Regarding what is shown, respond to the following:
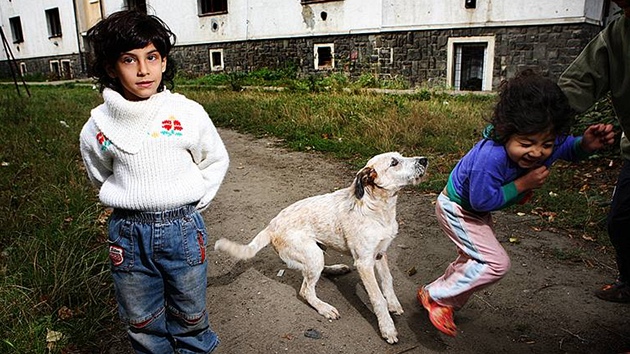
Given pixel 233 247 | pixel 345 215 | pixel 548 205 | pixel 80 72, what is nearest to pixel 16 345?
pixel 233 247

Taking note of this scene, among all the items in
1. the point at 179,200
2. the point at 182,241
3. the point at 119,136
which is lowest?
the point at 182,241

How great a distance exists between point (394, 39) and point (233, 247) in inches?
526

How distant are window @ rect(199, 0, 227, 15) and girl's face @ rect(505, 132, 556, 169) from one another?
19673 millimetres

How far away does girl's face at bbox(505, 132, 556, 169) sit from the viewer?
240cm

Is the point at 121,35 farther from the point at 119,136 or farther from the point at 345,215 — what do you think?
the point at 345,215

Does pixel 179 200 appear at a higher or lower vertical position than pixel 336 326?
higher

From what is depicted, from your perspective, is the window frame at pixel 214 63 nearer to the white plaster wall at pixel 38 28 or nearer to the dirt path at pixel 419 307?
the white plaster wall at pixel 38 28

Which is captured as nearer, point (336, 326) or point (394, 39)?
point (336, 326)

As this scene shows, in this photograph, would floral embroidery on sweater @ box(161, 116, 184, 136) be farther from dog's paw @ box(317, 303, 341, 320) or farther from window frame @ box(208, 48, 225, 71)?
window frame @ box(208, 48, 225, 71)

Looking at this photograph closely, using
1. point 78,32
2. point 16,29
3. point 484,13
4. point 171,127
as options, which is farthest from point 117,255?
point 16,29

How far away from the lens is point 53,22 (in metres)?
28.3

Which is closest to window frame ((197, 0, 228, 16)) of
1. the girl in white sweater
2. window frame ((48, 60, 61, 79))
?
window frame ((48, 60, 61, 79))

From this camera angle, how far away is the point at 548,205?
4957mm

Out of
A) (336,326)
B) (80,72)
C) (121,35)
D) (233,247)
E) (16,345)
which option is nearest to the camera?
(121,35)
